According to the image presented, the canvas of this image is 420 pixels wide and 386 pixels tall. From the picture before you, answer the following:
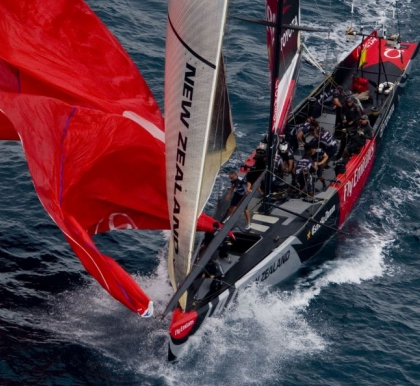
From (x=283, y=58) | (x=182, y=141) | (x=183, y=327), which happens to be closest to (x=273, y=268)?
(x=183, y=327)

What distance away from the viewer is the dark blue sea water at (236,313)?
23406mm

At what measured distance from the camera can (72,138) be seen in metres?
22.5

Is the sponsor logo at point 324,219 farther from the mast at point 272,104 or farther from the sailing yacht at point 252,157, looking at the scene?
the mast at point 272,104

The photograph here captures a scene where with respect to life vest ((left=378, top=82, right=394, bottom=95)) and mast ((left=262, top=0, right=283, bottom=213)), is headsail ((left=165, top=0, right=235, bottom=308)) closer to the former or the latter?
mast ((left=262, top=0, right=283, bottom=213))

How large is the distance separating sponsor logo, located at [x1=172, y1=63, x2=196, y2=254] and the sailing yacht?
23mm

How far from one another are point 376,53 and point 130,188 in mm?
17765

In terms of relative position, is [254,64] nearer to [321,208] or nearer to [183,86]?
[321,208]

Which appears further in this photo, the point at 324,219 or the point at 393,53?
the point at 393,53

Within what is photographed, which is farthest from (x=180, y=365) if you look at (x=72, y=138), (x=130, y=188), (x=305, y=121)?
(x=305, y=121)

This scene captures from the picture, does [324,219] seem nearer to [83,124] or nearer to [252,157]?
[252,157]

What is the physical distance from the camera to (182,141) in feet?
68.5

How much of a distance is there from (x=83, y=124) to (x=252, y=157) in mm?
8683

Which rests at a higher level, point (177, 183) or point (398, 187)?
point (177, 183)

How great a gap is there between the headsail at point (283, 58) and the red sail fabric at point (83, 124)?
362 centimetres
